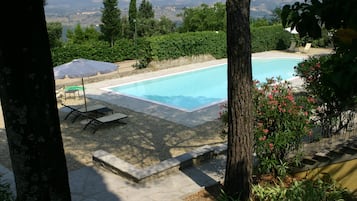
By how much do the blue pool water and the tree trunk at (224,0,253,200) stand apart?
944 centimetres

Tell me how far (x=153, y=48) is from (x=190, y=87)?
3.80 metres

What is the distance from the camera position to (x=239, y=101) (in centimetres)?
621

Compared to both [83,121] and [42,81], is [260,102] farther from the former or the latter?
[83,121]

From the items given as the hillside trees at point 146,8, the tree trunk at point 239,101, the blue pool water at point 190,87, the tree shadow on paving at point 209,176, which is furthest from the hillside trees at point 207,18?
the tree trunk at point 239,101

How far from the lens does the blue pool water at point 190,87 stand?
1814 cm

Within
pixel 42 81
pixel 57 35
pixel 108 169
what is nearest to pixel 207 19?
pixel 57 35

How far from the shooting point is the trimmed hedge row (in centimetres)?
2253

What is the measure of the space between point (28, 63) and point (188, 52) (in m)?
22.9

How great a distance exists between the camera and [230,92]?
6270mm

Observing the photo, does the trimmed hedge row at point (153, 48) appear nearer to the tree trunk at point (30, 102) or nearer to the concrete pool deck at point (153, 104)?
the concrete pool deck at point (153, 104)

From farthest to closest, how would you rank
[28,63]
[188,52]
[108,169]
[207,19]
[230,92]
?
[207,19], [188,52], [108,169], [230,92], [28,63]

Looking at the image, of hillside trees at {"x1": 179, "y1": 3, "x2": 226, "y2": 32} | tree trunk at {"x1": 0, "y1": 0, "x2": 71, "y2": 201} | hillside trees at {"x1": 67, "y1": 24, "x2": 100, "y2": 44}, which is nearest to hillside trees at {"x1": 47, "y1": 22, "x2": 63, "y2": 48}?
hillside trees at {"x1": 67, "y1": 24, "x2": 100, "y2": 44}

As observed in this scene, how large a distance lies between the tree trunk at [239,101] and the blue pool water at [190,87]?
31.0 ft

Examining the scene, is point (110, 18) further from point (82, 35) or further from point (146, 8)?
point (146, 8)
